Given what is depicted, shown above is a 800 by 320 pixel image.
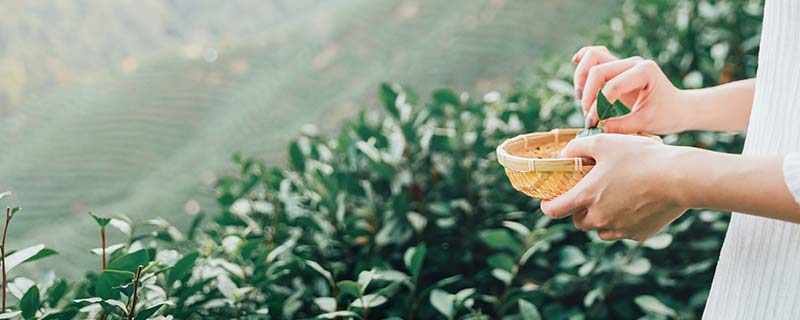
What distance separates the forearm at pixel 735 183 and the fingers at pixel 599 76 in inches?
9.0

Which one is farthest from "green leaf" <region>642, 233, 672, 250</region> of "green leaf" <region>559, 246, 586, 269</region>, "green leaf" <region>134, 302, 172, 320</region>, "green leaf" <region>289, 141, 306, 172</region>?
"green leaf" <region>134, 302, 172, 320</region>

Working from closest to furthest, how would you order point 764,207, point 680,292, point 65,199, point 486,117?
point 764,207
point 680,292
point 486,117
point 65,199

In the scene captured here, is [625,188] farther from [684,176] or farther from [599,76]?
[599,76]

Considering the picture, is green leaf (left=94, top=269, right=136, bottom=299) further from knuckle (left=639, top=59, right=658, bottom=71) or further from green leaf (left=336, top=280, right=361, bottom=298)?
knuckle (left=639, top=59, right=658, bottom=71)

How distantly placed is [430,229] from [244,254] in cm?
45

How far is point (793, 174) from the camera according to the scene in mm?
652

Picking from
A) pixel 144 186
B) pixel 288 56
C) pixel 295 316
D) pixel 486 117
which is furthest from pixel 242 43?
pixel 295 316

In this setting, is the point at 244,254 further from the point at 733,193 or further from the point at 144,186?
the point at 144,186

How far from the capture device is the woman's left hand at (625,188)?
726mm

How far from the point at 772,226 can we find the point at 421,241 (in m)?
0.72

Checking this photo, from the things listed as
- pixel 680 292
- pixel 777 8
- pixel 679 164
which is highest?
pixel 777 8

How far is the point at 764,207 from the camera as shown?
68 centimetres

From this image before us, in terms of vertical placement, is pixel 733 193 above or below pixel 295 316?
above

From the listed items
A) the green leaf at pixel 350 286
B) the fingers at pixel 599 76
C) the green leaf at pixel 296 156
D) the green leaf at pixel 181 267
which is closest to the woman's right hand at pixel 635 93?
the fingers at pixel 599 76
